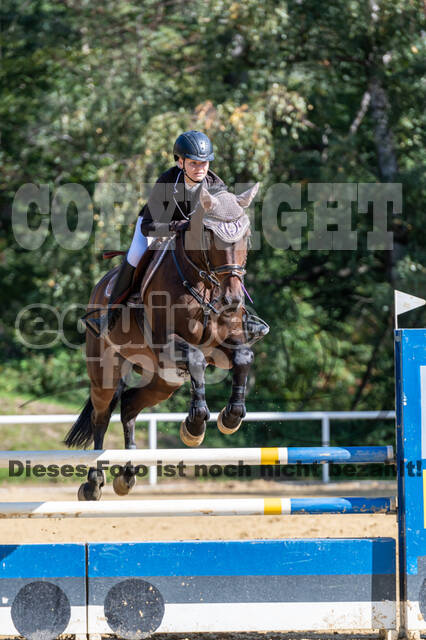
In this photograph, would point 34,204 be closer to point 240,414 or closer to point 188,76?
point 188,76

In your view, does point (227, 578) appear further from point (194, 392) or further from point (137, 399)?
point (137, 399)

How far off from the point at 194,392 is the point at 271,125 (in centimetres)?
620

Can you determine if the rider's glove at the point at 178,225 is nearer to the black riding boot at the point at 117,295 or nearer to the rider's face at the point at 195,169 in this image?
the rider's face at the point at 195,169

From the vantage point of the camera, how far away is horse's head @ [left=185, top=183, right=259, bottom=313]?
12.1 feet

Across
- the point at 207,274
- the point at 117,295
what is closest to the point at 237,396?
the point at 207,274

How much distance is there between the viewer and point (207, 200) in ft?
12.3

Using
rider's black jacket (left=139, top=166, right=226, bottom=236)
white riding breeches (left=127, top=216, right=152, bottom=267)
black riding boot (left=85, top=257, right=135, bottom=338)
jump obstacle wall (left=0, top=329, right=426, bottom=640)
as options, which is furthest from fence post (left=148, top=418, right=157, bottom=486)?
jump obstacle wall (left=0, top=329, right=426, bottom=640)

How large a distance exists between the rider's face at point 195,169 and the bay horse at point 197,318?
0.81 feet

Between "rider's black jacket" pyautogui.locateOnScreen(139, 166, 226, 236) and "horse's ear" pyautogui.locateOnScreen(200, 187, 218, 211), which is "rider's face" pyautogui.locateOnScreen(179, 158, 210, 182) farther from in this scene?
"horse's ear" pyautogui.locateOnScreen(200, 187, 218, 211)

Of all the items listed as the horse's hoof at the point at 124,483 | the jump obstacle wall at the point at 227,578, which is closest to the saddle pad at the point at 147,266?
the horse's hoof at the point at 124,483

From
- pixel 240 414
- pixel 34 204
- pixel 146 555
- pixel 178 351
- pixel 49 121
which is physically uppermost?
pixel 49 121

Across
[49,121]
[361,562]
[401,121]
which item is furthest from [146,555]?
[49,121]

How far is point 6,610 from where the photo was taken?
3.09 metres

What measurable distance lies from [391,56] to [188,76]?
2.61 m
